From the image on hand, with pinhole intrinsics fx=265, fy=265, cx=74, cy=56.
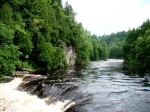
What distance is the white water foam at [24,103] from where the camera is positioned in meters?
21.3

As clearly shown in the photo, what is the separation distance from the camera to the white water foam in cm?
2133

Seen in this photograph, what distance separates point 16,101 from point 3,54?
10309mm

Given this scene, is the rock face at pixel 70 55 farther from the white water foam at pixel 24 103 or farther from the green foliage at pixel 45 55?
the white water foam at pixel 24 103

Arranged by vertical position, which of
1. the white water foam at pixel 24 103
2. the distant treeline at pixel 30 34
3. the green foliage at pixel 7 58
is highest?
the distant treeline at pixel 30 34

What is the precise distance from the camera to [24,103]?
22984mm

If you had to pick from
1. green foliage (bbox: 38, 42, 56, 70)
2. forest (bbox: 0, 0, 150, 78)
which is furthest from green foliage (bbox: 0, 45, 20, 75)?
green foliage (bbox: 38, 42, 56, 70)

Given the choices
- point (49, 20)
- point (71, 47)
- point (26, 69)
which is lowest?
point (26, 69)

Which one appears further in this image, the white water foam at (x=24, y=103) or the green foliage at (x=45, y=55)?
the green foliage at (x=45, y=55)

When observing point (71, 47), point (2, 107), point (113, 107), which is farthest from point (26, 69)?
point (71, 47)

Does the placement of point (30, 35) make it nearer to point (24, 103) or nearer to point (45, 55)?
point (45, 55)

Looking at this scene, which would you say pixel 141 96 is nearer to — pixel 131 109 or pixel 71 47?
pixel 131 109

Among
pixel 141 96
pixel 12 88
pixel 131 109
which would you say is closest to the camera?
pixel 131 109

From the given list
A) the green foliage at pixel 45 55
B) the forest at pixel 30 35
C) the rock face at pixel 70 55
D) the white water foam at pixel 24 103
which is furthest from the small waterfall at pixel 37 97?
the rock face at pixel 70 55

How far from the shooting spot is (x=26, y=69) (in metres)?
45.7
